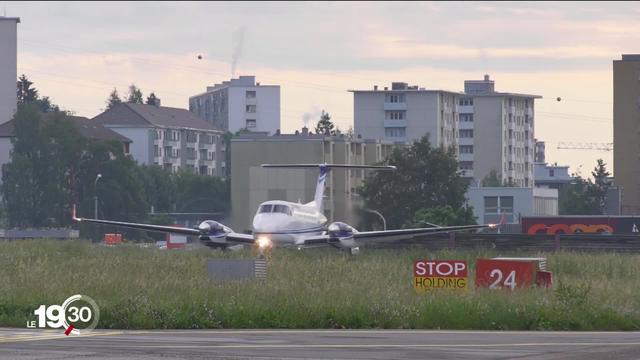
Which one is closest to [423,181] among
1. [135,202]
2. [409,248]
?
[135,202]

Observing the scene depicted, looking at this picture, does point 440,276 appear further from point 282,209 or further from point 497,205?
point 497,205

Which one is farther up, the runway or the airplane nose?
the airplane nose

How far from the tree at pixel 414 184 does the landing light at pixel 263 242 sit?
216 feet

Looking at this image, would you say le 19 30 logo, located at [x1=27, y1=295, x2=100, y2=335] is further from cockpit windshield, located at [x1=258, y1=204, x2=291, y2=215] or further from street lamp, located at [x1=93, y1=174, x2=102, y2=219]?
street lamp, located at [x1=93, y1=174, x2=102, y2=219]

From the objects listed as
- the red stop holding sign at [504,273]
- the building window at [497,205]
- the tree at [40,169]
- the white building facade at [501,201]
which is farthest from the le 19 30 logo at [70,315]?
the building window at [497,205]

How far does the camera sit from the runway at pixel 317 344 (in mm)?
23656

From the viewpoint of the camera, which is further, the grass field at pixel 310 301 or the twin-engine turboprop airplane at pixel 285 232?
the twin-engine turboprop airplane at pixel 285 232

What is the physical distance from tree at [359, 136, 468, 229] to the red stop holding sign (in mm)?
93785

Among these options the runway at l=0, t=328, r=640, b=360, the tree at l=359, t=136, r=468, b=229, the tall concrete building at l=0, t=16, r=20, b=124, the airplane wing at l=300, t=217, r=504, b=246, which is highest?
the tall concrete building at l=0, t=16, r=20, b=124

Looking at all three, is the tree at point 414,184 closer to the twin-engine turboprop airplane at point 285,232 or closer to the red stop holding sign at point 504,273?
the twin-engine turboprop airplane at point 285,232

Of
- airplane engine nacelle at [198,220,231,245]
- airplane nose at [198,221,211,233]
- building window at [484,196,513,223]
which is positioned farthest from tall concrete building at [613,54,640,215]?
airplane nose at [198,221,211,233]

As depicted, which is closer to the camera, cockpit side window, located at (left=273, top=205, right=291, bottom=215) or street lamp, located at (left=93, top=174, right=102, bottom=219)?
cockpit side window, located at (left=273, top=205, right=291, bottom=215)

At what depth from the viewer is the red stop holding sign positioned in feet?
125

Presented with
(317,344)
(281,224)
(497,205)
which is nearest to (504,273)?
(317,344)
